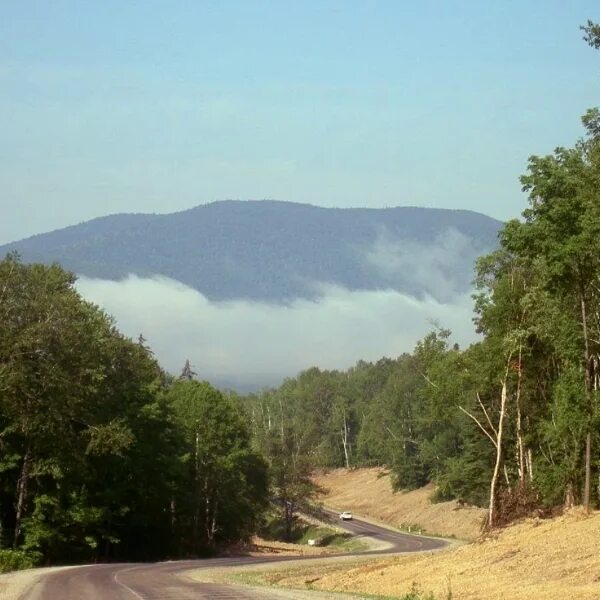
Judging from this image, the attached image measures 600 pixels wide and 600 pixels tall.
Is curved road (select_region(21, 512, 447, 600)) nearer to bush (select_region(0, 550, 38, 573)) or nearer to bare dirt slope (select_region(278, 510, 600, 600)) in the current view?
bare dirt slope (select_region(278, 510, 600, 600))

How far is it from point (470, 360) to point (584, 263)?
1573cm

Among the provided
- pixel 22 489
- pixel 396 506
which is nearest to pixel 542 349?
pixel 22 489

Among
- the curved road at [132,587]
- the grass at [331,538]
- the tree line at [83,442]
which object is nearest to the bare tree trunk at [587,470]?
the curved road at [132,587]

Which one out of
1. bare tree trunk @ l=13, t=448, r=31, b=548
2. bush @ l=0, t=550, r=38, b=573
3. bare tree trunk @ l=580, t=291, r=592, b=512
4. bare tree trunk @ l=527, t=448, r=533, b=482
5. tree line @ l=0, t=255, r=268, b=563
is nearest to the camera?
bare tree trunk @ l=580, t=291, r=592, b=512

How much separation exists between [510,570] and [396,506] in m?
123

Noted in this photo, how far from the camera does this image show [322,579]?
41562 millimetres

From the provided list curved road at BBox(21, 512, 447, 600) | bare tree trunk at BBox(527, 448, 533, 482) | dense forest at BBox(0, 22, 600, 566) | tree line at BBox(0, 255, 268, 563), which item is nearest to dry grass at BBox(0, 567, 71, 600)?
curved road at BBox(21, 512, 447, 600)

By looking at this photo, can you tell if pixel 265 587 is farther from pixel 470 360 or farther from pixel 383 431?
pixel 383 431

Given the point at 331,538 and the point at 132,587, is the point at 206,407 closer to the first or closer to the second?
the point at 331,538

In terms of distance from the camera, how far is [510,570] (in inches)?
1238

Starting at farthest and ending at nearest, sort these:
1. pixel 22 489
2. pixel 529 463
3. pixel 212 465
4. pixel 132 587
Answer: pixel 212 465
pixel 22 489
pixel 529 463
pixel 132 587

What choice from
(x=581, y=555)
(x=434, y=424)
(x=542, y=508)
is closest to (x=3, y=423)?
(x=542, y=508)

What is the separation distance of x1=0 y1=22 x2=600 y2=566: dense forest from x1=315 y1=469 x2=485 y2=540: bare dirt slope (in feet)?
94.0

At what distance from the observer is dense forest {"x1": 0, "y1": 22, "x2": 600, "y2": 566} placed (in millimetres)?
40031
